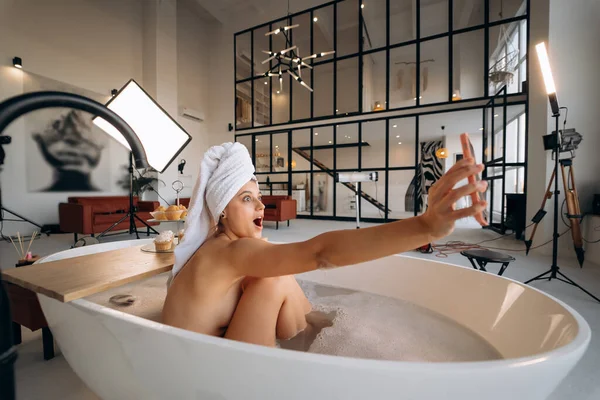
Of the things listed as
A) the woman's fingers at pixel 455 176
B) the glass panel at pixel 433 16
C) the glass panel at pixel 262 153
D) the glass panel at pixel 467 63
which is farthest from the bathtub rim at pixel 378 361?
the glass panel at pixel 433 16

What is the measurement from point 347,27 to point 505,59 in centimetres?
412

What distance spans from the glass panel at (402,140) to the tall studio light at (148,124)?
22.0 ft

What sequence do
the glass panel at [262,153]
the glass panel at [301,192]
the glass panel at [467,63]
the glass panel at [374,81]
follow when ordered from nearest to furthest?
the glass panel at [467,63] < the glass panel at [374,81] < the glass panel at [262,153] < the glass panel at [301,192]

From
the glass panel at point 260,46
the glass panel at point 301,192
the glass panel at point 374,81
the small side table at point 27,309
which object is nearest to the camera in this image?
the small side table at point 27,309

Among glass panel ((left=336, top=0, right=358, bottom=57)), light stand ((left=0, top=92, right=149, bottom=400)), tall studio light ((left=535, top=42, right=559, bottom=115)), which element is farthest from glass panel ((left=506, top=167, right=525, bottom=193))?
light stand ((left=0, top=92, right=149, bottom=400))

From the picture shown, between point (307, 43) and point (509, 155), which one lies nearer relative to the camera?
point (509, 155)

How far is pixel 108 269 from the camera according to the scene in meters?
1.16

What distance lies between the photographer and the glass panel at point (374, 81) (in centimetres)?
722

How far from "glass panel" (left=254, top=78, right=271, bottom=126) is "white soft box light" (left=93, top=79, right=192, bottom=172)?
762 cm

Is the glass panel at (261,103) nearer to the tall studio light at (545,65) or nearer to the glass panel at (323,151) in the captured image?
the glass panel at (323,151)

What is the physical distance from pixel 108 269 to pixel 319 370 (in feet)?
3.41

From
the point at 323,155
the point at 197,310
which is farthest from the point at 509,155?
the point at 197,310

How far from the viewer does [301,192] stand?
9.27 metres

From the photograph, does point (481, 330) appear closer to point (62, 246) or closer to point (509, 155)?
point (62, 246)
